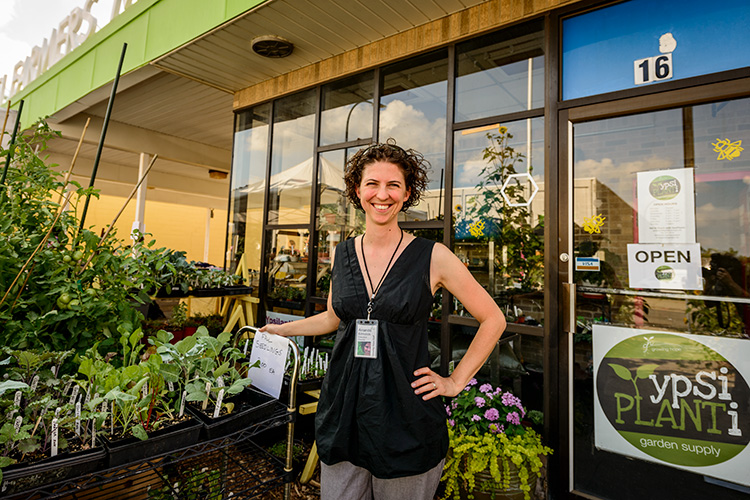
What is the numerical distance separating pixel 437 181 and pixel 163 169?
8.72 meters

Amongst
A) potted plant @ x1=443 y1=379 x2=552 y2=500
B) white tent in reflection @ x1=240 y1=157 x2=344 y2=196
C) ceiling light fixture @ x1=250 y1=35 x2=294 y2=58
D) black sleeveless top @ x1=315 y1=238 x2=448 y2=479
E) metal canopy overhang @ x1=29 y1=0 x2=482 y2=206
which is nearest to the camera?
black sleeveless top @ x1=315 y1=238 x2=448 y2=479

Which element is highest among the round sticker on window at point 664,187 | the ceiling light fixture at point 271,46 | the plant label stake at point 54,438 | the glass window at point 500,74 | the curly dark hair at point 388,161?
the ceiling light fixture at point 271,46

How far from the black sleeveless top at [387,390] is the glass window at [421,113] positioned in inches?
69.6

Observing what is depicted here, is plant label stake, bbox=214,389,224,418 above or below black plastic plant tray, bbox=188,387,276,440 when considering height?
above

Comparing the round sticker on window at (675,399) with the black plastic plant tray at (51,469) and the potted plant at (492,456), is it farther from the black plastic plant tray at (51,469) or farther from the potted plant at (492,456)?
the black plastic plant tray at (51,469)

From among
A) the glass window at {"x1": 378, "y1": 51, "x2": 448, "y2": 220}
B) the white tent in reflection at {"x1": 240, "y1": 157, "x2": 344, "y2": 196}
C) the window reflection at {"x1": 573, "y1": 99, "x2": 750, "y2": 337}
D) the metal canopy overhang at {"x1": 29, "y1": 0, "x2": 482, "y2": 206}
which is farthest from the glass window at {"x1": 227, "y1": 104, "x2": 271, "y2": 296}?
the window reflection at {"x1": 573, "y1": 99, "x2": 750, "y2": 337}

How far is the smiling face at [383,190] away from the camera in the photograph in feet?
4.62

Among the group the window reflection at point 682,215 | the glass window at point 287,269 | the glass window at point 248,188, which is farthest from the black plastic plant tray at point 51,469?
the glass window at point 248,188

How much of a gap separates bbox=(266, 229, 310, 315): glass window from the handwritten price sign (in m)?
2.24

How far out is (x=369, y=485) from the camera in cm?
136

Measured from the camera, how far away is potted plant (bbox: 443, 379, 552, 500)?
7.13 feet

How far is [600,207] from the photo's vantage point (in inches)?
95.0

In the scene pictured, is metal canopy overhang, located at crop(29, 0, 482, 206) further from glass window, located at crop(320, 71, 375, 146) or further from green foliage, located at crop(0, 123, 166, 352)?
green foliage, located at crop(0, 123, 166, 352)

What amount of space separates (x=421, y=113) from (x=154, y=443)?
288cm
